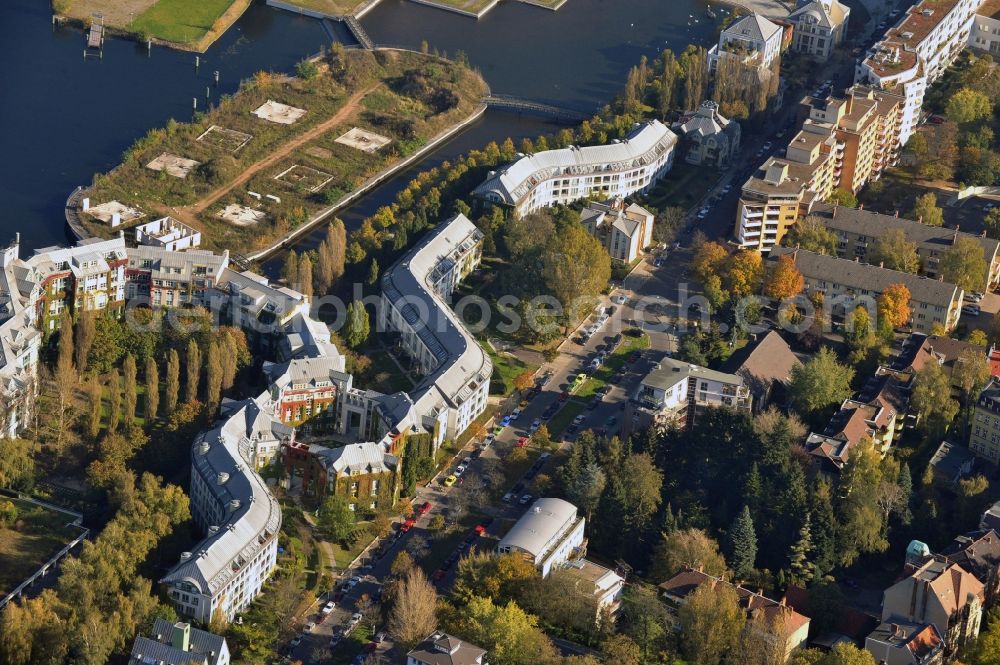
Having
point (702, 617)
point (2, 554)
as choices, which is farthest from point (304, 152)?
point (702, 617)

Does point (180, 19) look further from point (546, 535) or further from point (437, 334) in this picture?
point (546, 535)

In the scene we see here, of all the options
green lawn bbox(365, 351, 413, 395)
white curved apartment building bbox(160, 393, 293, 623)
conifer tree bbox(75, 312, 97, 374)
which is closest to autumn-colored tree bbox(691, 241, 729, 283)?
green lawn bbox(365, 351, 413, 395)

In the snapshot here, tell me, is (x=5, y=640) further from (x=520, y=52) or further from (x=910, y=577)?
(x=520, y=52)

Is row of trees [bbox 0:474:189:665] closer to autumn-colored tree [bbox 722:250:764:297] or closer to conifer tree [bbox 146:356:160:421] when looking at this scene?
conifer tree [bbox 146:356:160:421]

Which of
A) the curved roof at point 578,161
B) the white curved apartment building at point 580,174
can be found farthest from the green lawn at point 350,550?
the curved roof at point 578,161

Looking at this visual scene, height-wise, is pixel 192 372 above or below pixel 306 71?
above

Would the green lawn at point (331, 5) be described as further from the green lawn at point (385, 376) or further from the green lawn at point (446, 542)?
the green lawn at point (446, 542)

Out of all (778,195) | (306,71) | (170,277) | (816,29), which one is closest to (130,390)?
(170,277)

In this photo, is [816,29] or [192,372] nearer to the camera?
[192,372]
